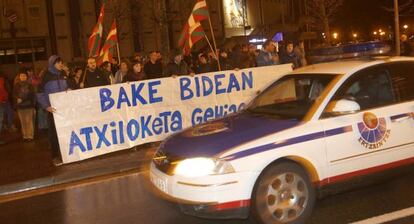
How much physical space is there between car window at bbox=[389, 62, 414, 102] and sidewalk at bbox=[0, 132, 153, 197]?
432 centimetres

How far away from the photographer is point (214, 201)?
4.85 m

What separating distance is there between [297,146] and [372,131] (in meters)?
0.95

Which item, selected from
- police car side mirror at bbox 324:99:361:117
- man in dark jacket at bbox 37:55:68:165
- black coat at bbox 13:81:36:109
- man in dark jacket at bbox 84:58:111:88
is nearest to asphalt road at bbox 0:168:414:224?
police car side mirror at bbox 324:99:361:117

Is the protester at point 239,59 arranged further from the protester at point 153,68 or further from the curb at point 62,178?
the curb at point 62,178

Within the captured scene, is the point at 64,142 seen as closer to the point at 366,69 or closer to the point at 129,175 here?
the point at 129,175

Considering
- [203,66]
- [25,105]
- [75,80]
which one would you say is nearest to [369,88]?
[203,66]

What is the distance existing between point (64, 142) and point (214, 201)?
5032 mm

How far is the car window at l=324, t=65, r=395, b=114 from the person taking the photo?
569 centimetres

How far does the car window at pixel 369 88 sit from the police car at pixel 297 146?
0.01 m

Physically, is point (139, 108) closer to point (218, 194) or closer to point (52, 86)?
point (52, 86)

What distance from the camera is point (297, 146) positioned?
5152 millimetres

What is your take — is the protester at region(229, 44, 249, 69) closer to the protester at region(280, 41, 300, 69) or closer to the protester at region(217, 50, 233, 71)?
the protester at region(217, 50, 233, 71)

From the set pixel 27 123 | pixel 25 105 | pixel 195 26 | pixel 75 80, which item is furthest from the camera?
pixel 27 123

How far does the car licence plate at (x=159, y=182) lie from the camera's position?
5199mm
